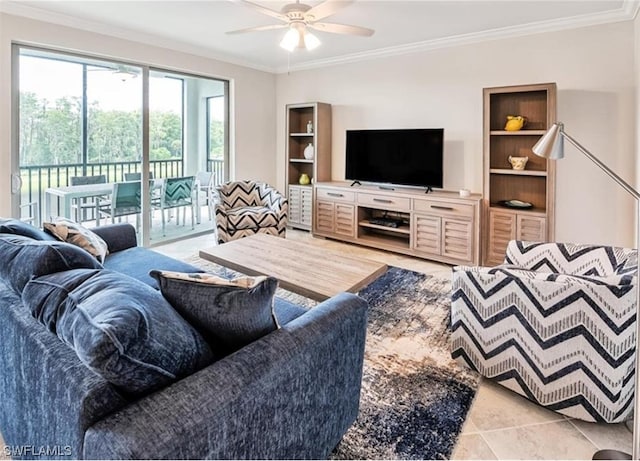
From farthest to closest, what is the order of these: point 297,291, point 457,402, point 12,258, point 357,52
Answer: point 357,52 → point 297,291 → point 457,402 → point 12,258

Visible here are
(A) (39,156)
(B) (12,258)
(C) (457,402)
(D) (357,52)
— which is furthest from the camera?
(D) (357,52)

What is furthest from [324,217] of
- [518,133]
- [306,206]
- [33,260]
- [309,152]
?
[33,260]

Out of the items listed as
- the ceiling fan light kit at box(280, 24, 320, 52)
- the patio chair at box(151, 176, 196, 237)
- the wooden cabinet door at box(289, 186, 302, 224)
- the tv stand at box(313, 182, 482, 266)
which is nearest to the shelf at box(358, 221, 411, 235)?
the tv stand at box(313, 182, 482, 266)

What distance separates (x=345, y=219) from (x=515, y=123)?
7.52 ft

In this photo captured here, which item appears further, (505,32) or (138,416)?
(505,32)

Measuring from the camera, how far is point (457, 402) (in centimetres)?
206

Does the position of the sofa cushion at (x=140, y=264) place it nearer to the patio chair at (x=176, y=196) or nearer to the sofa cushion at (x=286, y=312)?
the sofa cushion at (x=286, y=312)

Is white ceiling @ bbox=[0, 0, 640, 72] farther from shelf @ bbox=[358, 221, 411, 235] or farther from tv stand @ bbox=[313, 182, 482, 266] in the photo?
shelf @ bbox=[358, 221, 411, 235]

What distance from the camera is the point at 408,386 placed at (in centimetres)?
220

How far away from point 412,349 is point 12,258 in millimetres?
2174

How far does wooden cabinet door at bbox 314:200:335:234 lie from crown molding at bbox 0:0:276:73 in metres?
2.39

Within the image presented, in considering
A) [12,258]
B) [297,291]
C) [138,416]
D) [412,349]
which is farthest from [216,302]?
[412,349]

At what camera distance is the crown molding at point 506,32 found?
3645 mm

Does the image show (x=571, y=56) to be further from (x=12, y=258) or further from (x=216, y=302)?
(x=12, y=258)
